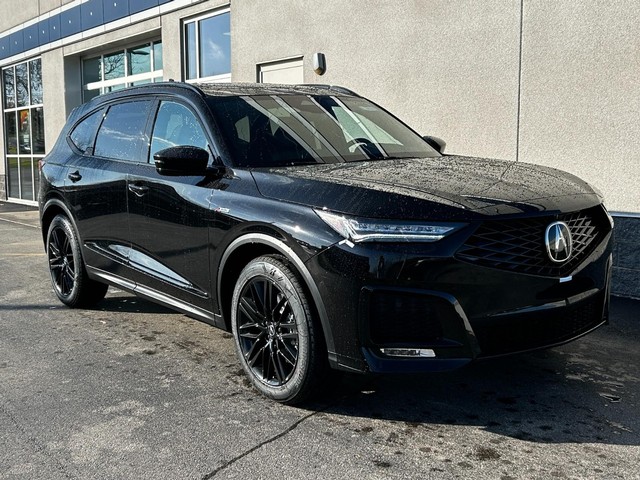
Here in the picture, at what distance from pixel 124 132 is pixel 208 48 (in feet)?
23.2

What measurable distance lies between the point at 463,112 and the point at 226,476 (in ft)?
18.5

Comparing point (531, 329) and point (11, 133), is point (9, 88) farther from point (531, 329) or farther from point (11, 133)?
point (531, 329)

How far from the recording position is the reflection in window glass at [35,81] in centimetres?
1781

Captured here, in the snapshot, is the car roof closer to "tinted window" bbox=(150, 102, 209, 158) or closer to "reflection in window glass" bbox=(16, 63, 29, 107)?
"tinted window" bbox=(150, 102, 209, 158)

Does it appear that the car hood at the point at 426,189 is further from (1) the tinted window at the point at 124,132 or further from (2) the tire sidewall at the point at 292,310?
(1) the tinted window at the point at 124,132

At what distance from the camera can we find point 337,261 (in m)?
3.24

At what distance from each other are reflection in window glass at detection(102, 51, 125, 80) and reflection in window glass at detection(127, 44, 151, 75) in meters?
0.36

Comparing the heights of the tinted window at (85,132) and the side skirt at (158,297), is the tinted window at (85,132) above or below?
above

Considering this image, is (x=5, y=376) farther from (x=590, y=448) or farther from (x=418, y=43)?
(x=418, y=43)

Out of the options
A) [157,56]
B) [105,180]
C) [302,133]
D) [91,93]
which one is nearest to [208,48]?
[157,56]

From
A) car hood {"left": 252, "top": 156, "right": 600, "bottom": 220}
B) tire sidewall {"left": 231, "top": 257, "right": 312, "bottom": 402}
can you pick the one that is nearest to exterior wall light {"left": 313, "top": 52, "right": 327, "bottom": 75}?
car hood {"left": 252, "top": 156, "right": 600, "bottom": 220}

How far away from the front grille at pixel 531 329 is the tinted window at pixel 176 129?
206 cm

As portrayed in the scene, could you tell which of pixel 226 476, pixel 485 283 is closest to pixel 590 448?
pixel 485 283

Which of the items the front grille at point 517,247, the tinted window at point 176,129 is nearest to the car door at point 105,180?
the tinted window at point 176,129
